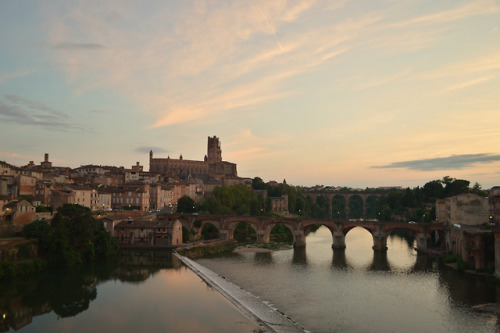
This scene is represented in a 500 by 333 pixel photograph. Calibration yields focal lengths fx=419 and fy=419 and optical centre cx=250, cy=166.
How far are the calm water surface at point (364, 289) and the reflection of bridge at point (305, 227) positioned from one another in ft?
9.25

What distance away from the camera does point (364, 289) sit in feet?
115

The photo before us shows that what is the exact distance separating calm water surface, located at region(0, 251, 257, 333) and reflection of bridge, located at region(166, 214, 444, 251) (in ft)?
73.2

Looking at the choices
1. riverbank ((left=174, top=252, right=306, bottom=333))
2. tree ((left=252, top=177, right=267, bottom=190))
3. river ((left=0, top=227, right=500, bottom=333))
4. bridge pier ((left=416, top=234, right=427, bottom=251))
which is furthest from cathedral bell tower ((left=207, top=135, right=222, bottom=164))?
riverbank ((left=174, top=252, right=306, bottom=333))

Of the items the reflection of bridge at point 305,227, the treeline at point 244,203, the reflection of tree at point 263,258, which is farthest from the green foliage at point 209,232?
the reflection of tree at point 263,258

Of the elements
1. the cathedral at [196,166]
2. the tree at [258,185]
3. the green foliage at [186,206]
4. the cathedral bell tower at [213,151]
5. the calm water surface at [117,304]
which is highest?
the cathedral bell tower at [213,151]

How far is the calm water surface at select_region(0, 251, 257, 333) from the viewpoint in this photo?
2580 cm

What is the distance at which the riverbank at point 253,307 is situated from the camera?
82.2ft

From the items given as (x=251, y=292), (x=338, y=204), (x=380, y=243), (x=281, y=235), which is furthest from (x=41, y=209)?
(x=338, y=204)

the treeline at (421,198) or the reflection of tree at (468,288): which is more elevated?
the treeline at (421,198)

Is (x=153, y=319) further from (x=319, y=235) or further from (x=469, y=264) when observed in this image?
(x=319, y=235)

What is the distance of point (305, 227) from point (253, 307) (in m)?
32.7

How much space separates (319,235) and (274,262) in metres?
32.2

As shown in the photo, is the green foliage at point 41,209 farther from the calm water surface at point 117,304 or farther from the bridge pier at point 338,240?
the bridge pier at point 338,240

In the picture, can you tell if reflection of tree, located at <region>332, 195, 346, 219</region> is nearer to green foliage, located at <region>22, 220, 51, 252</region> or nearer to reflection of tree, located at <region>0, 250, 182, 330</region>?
reflection of tree, located at <region>0, 250, 182, 330</region>
